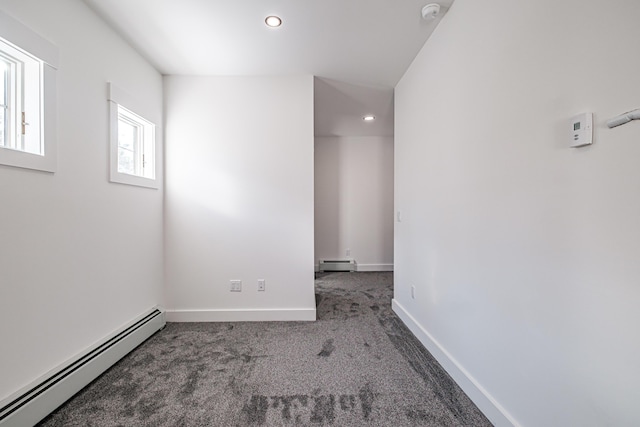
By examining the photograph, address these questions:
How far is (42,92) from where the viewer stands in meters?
1.55

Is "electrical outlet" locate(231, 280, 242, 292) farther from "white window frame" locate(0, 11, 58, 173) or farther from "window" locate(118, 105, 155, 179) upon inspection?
"white window frame" locate(0, 11, 58, 173)

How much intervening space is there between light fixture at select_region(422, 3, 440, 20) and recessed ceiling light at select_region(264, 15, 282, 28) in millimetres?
1040

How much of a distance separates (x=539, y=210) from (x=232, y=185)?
255cm

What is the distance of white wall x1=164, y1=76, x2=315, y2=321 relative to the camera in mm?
2840

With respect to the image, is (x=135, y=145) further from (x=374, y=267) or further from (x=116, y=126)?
(x=374, y=267)

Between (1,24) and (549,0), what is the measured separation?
2.54 metres

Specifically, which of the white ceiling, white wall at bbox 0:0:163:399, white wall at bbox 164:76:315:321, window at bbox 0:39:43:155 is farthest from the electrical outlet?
the white ceiling

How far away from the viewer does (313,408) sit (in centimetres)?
158

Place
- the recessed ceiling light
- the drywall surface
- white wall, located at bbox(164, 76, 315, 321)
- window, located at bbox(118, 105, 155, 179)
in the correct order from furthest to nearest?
white wall, located at bbox(164, 76, 315, 321), window, located at bbox(118, 105, 155, 179), the recessed ceiling light, the drywall surface

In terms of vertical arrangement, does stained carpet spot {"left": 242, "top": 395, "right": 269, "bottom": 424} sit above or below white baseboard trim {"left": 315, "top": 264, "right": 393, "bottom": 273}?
below

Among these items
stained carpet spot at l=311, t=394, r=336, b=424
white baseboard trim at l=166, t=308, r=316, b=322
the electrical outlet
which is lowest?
stained carpet spot at l=311, t=394, r=336, b=424

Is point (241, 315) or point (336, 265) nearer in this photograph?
point (241, 315)

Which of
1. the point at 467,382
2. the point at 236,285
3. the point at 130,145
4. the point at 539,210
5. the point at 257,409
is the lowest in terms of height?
the point at 257,409

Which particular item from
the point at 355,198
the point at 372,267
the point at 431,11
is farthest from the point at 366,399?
the point at 355,198
